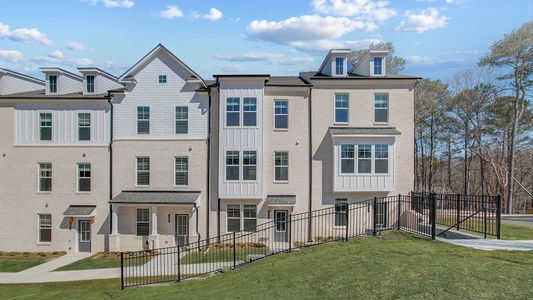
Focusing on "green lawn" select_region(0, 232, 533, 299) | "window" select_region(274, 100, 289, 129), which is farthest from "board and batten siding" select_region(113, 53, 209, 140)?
"green lawn" select_region(0, 232, 533, 299)

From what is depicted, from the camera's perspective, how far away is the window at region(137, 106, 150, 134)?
2181cm

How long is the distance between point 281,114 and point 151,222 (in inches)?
377

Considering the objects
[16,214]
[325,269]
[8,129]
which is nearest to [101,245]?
[16,214]

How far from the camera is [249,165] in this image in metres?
21.1

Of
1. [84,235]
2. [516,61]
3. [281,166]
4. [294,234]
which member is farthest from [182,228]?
[516,61]

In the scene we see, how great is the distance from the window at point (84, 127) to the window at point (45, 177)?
257 cm

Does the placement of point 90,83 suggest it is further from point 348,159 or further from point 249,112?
point 348,159

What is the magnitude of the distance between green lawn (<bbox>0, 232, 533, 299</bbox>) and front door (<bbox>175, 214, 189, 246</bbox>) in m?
8.21

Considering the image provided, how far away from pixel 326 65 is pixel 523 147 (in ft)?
79.1

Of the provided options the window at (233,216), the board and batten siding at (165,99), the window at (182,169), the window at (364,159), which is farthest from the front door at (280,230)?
the board and batten siding at (165,99)

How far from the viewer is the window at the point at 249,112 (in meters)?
21.1

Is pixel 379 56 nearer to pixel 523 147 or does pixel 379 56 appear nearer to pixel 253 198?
pixel 253 198

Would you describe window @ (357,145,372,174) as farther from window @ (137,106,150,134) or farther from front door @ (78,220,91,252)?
front door @ (78,220,91,252)

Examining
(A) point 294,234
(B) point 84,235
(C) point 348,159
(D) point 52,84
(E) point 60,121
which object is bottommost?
(B) point 84,235
